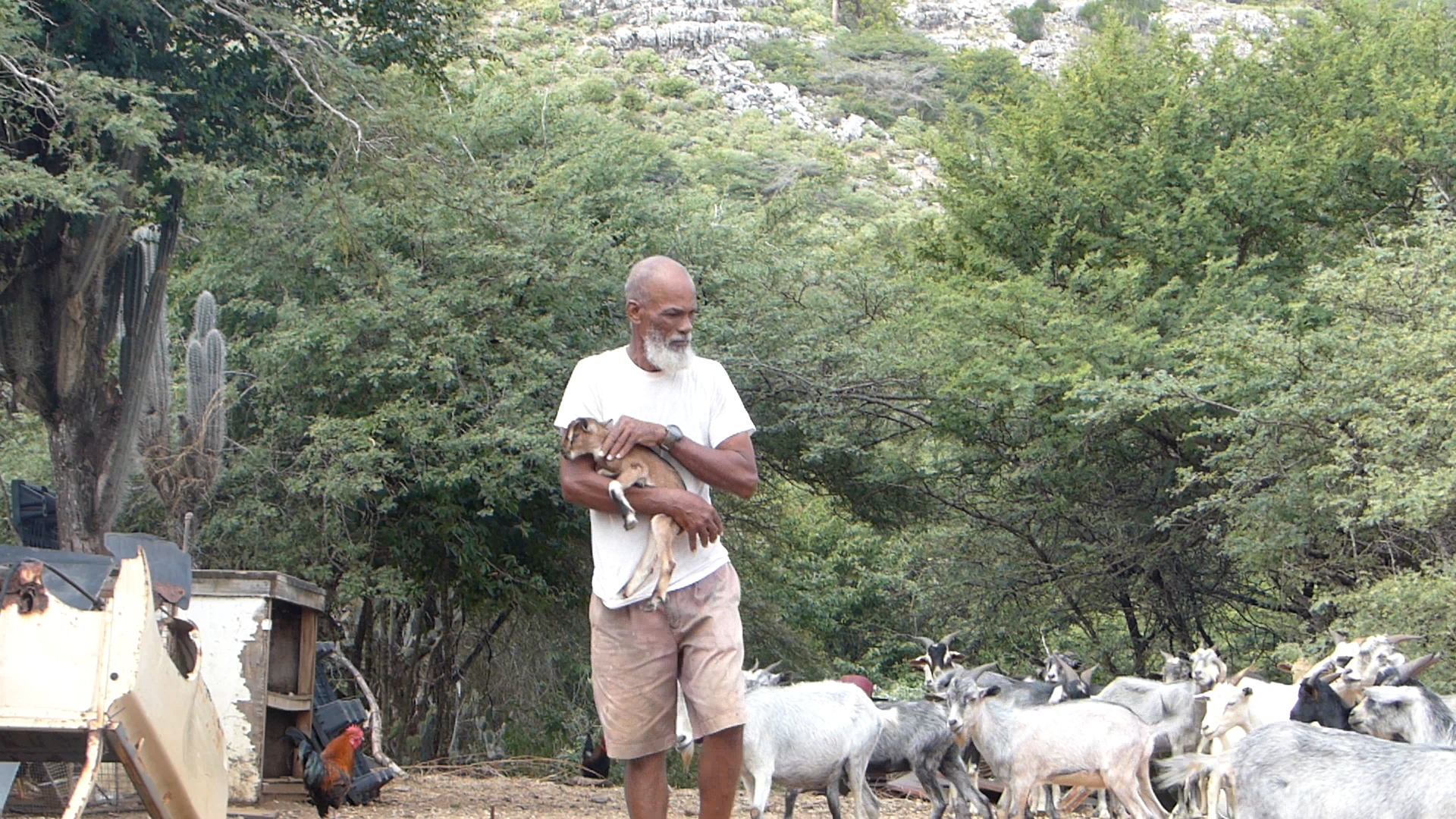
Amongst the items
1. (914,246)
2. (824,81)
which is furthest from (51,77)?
(824,81)

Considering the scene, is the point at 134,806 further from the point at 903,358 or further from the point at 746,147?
the point at 746,147

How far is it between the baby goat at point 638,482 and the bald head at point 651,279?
0.42 metres

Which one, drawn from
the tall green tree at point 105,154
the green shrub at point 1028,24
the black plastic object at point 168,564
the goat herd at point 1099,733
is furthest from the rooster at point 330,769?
the green shrub at point 1028,24

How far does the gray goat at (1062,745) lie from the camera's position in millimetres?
9344

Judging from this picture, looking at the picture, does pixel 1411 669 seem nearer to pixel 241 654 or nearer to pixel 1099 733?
pixel 1099 733

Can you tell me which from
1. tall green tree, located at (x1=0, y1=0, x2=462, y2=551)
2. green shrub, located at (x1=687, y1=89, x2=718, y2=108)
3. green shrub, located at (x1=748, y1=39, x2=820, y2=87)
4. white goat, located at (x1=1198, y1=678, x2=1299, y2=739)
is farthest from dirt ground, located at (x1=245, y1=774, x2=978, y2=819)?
green shrub, located at (x1=748, y1=39, x2=820, y2=87)

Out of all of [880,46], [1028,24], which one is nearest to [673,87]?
[880,46]

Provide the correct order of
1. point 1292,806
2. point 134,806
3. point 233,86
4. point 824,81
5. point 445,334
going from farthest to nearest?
1. point 824,81
2. point 445,334
3. point 233,86
4. point 134,806
5. point 1292,806

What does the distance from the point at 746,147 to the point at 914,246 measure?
31969 millimetres

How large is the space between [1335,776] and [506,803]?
6.44 m

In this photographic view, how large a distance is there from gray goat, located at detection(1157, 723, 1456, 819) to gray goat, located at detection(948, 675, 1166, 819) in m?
3.20

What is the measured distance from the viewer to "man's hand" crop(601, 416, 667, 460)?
4352 millimetres

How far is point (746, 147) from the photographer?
5109cm

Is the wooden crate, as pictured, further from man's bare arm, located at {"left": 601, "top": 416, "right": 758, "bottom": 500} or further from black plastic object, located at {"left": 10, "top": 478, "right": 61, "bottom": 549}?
man's bare arm, located at {"left": 601, "top": 416, "right": 758, "bottom": 500}
